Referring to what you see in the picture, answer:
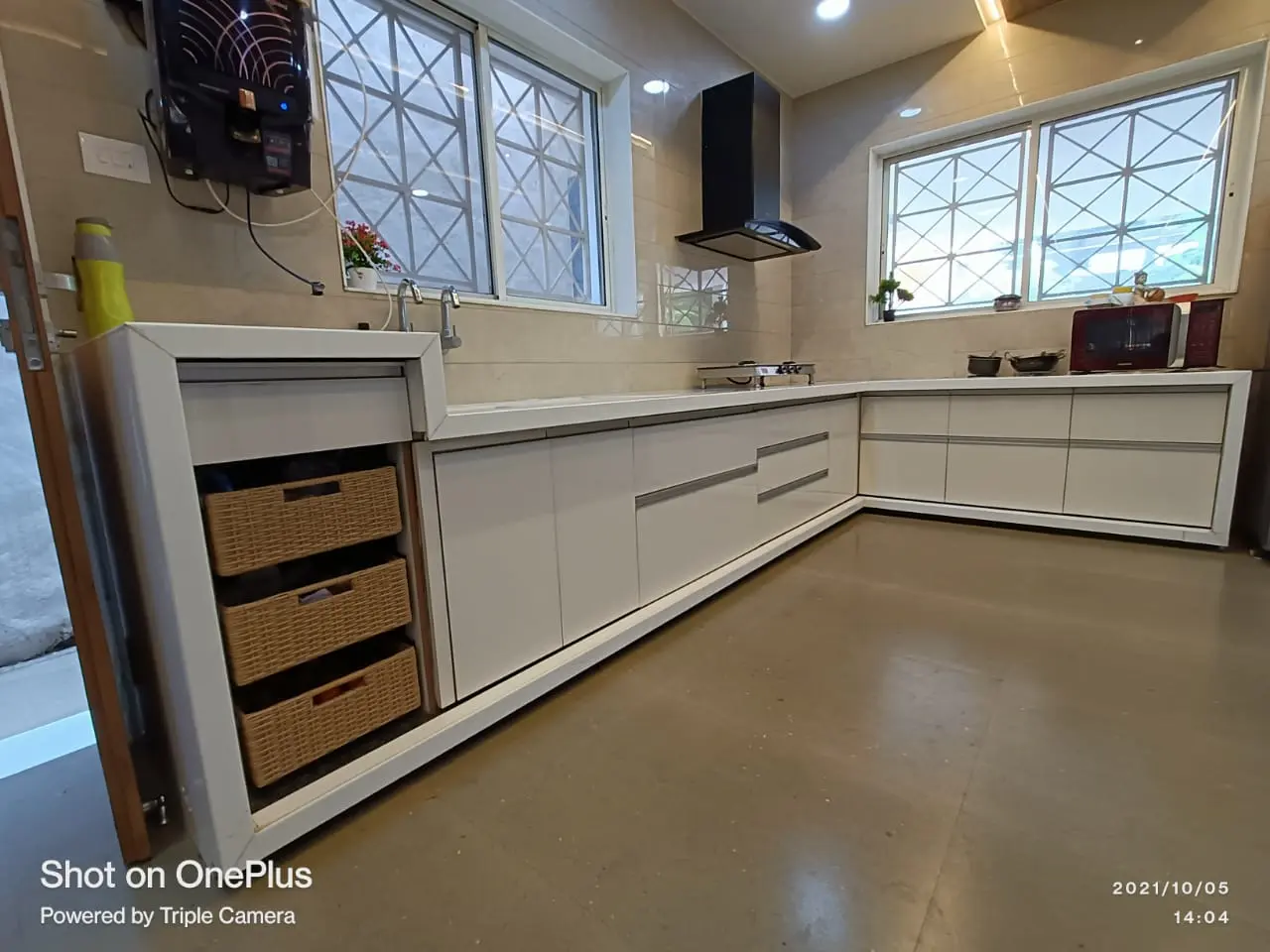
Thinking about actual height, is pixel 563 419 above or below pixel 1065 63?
below

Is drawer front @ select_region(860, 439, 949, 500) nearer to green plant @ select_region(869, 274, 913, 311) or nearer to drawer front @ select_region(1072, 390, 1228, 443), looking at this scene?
drawer front @ select_region(1072, 390, 1228, 443)

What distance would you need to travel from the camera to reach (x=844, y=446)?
3.33 metres

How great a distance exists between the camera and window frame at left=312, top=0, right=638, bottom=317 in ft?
7.08

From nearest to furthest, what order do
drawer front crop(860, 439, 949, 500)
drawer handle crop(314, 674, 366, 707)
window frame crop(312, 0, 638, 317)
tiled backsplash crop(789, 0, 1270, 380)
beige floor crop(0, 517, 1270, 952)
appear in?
beige floor crop(0, 517, 1270, 952) < drawer handle crop(314, 674, 366, 707) < window frame crop(312, 0, 638, 317) < tiled backsplash crop(789, 0, 1270, 380) < drawer front crop(860, 439, 949, 500)

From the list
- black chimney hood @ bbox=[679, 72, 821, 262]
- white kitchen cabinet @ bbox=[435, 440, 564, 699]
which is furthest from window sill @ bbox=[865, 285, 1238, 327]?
white kitchen cabinet @ bbox=[435, 440, 564, 699]

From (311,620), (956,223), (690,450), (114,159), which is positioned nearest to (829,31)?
(956,223)

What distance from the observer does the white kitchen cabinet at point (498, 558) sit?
1.35m

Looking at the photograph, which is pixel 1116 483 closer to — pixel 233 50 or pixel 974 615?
pixel 974 615

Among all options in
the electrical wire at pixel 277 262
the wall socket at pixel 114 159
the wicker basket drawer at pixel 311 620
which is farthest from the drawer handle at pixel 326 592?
the wall socket at pixel 114 159

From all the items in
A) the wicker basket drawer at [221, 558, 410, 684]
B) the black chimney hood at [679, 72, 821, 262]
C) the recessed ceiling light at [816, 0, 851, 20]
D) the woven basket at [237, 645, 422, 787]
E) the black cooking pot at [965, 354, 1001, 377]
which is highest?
→ the recessed ceiling light at [816, 0, 851, 20]

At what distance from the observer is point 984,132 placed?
11.4 ft

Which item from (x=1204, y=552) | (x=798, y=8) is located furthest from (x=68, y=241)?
(x=1204, y=552)

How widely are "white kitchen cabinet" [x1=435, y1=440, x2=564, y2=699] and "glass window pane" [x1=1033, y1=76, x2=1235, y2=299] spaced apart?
344 cm

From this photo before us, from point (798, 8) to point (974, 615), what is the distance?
309 cm
